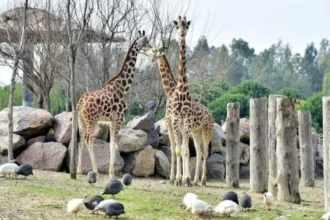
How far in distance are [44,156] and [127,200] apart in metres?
5.62

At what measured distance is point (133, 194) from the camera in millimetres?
12312

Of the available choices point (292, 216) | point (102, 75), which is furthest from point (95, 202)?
point (102, 75)

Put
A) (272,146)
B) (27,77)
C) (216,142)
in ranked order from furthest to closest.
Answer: (27,77) → (216,142) → (272,146)

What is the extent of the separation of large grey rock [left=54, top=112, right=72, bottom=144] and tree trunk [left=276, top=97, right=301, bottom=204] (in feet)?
18.5

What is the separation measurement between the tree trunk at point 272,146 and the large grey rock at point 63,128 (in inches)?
191

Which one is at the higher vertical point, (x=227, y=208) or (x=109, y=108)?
(x=109, y=108)

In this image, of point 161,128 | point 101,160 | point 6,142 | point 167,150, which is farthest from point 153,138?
point 6,142

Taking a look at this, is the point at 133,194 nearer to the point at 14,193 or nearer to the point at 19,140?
the point at 14,193

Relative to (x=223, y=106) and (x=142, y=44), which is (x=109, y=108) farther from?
(x=223, y=106)

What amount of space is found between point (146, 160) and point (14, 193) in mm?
6152

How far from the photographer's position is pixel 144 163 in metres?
17.2

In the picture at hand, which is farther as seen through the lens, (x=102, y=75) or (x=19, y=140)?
(x=102, y=75)

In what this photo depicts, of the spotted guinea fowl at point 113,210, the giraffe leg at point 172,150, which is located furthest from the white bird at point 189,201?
the giraffe leg at point 172,150

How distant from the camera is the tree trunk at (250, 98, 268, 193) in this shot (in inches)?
568
